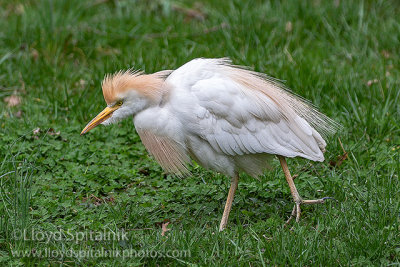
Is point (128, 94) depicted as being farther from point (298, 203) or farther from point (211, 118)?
point (298, 203)

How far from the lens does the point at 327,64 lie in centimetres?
670

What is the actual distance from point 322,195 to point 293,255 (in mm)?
1133

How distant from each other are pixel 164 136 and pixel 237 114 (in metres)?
0.55

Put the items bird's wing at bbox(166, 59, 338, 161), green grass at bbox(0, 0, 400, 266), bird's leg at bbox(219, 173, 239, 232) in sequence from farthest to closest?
bird's leg at bbox(219, 173, 239, 232) < bird's wing at bbox(166, 59, 338, 161) < green grass at bbox(0, 0, 400, 266)

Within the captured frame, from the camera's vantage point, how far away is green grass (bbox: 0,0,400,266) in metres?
3.85

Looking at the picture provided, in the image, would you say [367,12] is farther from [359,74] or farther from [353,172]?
[353,172]

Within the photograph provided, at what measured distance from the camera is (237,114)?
13.8 feet

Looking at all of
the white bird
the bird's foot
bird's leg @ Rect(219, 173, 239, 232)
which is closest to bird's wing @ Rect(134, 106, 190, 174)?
the white bird

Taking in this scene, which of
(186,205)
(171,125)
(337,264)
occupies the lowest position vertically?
(186,205)

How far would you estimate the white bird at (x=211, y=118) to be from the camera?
13.7ft

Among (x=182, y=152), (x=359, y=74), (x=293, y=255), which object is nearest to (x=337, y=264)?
(x=293, y=255)

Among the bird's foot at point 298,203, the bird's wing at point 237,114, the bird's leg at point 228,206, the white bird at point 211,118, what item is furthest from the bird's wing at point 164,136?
the bird's foot at point 298,203

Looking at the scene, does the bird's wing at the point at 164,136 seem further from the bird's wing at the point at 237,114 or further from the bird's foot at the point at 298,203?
the bird's foot at the point at 298,203

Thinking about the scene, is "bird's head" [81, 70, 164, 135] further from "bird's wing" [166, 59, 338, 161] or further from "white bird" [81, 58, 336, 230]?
"bird's wing" [166, 59, 338, 161]
